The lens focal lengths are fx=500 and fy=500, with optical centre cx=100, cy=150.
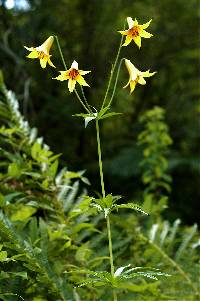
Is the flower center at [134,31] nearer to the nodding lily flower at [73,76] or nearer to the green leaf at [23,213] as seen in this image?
the nodding lily flower at [73,76]

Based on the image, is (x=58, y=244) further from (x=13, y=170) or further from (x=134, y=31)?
(x=134, y=31)

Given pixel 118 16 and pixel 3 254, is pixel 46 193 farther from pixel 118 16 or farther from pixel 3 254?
pixel 118 16

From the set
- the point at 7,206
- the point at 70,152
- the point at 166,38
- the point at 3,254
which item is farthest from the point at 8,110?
the point at 166,38

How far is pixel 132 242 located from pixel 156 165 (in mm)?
1182

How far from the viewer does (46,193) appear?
5.75 feet

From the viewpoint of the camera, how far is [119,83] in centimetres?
596

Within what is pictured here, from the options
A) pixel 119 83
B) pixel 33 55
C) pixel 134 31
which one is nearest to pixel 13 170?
pixel 33 55

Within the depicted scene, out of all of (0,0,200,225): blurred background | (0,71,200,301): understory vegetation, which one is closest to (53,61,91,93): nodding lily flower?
(0,71,200,301): understory vegetation

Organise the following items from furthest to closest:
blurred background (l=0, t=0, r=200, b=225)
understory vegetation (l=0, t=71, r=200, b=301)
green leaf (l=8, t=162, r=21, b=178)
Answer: blurred background (l=0, t=0, r=200, b=225) → green leaf (l=8, t=162, r=21, b=178) → understory vegetation (l=0, t=71, r=200, b=301)

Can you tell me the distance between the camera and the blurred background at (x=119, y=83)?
5.43 m

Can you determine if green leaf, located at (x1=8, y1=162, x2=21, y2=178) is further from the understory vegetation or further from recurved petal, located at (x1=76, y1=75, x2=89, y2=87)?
recurved petal, located at (x1=76, y1=75, x2=89, y2=87)

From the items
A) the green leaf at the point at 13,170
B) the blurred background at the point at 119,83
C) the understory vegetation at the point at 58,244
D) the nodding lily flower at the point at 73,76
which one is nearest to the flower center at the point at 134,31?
the nodding lily flower at the point at 73,76

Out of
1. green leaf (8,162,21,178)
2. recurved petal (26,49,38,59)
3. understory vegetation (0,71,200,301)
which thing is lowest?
understory vegetation (0,71,200,301)

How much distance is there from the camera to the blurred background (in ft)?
17.8
